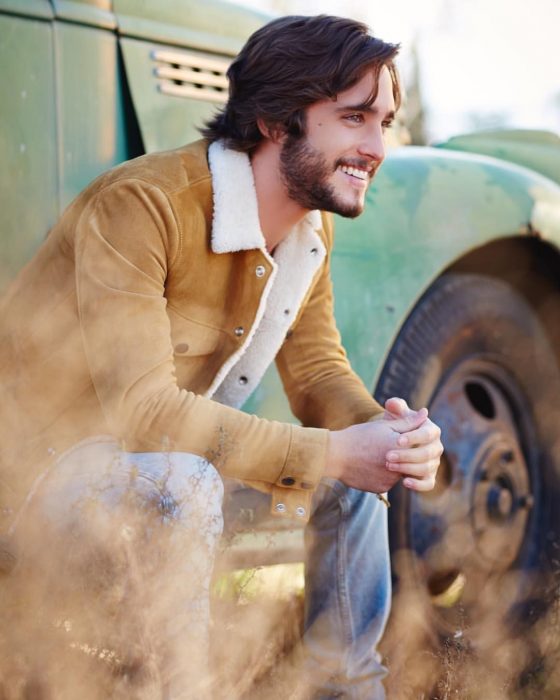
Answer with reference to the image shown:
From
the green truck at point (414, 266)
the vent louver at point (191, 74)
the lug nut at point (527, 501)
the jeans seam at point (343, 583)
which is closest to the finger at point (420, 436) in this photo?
the jeans seam at point (343, 583)

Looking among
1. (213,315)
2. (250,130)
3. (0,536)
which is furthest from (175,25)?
(0,536)

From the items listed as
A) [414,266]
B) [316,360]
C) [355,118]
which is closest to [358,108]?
[355,118]

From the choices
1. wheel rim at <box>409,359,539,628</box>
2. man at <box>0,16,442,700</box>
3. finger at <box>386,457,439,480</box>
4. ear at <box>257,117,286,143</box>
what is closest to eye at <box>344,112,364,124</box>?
man at <box>0,16,442,700</box>

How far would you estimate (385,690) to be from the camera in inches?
70.1

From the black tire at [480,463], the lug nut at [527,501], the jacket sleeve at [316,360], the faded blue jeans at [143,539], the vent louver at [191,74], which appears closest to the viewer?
the faded blue jeans at [143,539]

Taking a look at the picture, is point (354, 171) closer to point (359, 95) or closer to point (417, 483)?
point (359, 95)

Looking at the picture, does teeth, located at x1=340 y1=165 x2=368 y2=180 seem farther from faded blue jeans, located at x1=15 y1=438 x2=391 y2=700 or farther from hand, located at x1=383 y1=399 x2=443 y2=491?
faded blue jeans, located at x1=15 y1=438 x2=391 y2=700

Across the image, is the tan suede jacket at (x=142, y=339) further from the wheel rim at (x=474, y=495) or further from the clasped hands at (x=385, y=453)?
the wheel rim at (x=474, y=495)

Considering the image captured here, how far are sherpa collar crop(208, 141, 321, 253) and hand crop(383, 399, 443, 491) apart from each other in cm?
43

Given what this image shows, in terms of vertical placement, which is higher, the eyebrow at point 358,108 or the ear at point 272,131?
the eyebrow at point 358,108

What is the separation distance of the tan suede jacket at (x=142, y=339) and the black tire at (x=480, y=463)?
594 millimetres

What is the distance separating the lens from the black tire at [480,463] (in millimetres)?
2350

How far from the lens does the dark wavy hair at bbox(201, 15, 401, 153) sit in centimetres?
176

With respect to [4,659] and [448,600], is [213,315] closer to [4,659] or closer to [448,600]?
[4,659]
